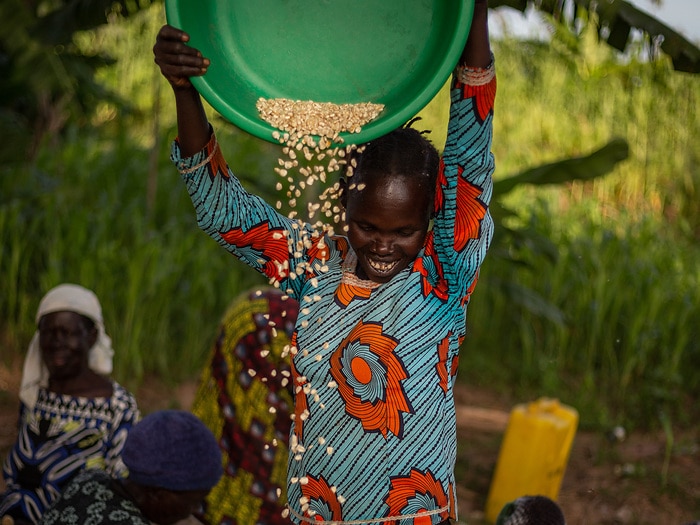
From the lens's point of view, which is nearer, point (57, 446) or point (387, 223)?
point (387, 223)

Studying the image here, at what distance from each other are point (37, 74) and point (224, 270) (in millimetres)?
1868

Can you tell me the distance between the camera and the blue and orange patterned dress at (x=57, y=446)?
128 inches

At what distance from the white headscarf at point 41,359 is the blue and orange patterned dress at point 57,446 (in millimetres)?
40

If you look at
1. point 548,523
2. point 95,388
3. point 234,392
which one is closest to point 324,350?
point 548,523

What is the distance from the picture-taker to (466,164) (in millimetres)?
1886

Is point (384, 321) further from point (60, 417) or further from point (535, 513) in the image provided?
point (60, 417)

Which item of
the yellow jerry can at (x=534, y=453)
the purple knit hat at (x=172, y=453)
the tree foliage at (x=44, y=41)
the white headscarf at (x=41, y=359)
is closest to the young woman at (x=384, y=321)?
the purple knit hat at (x=172, y=453)

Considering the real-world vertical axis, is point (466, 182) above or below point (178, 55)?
below

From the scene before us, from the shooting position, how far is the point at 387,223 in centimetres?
198

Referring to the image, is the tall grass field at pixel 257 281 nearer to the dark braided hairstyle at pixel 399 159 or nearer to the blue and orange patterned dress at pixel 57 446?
the blue and orange patterned dress at pixel 57 446

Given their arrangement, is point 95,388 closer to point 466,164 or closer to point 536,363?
point 466,164

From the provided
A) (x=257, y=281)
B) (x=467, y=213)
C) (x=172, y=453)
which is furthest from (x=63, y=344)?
(x=257, y=281)

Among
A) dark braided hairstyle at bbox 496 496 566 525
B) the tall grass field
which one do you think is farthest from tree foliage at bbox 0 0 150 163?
dark braided hairstyle at bbox 496 496 566 525

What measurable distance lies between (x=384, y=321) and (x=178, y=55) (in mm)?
693
